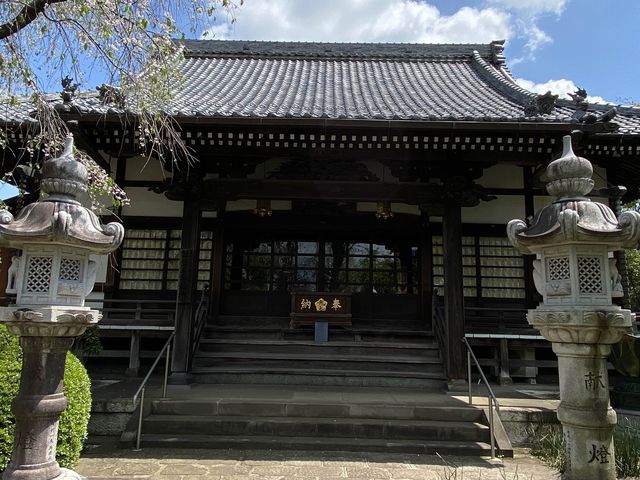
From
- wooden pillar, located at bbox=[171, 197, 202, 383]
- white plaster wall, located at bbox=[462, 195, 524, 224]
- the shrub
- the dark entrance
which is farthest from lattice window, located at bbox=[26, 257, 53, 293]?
the shrub

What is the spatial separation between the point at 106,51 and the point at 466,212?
23.6ft

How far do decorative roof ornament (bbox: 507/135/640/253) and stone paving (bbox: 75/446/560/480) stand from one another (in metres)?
2.60


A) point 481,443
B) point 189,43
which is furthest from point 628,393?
point 189,43

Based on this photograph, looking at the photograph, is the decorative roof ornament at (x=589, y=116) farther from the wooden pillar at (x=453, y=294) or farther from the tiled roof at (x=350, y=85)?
the wooden pillar at (x=453, y=294)

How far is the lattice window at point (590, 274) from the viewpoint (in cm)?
324

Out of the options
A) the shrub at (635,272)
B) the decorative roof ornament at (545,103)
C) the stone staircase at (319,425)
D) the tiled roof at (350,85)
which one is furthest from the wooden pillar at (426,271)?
the shrub at (635,272)

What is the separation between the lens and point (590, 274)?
3266 millimetres

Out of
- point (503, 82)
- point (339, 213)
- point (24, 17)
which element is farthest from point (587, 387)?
point (503, 82)

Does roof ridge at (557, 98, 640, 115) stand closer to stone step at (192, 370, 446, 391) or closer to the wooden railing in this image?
stone step at (192, 370, 446, 391)

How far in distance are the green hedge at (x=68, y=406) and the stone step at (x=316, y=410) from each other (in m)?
1.35

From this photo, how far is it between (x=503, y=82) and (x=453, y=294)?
6088 mm

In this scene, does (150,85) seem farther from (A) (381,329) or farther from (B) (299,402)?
(A) (381,329)

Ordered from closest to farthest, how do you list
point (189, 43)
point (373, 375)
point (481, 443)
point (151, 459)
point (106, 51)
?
1. point (106, 51)
2. point (151, 459)
3. point (481, 443)
4. point (373, 375)
5. point (189, 43)

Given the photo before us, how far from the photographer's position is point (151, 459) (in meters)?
4.98
